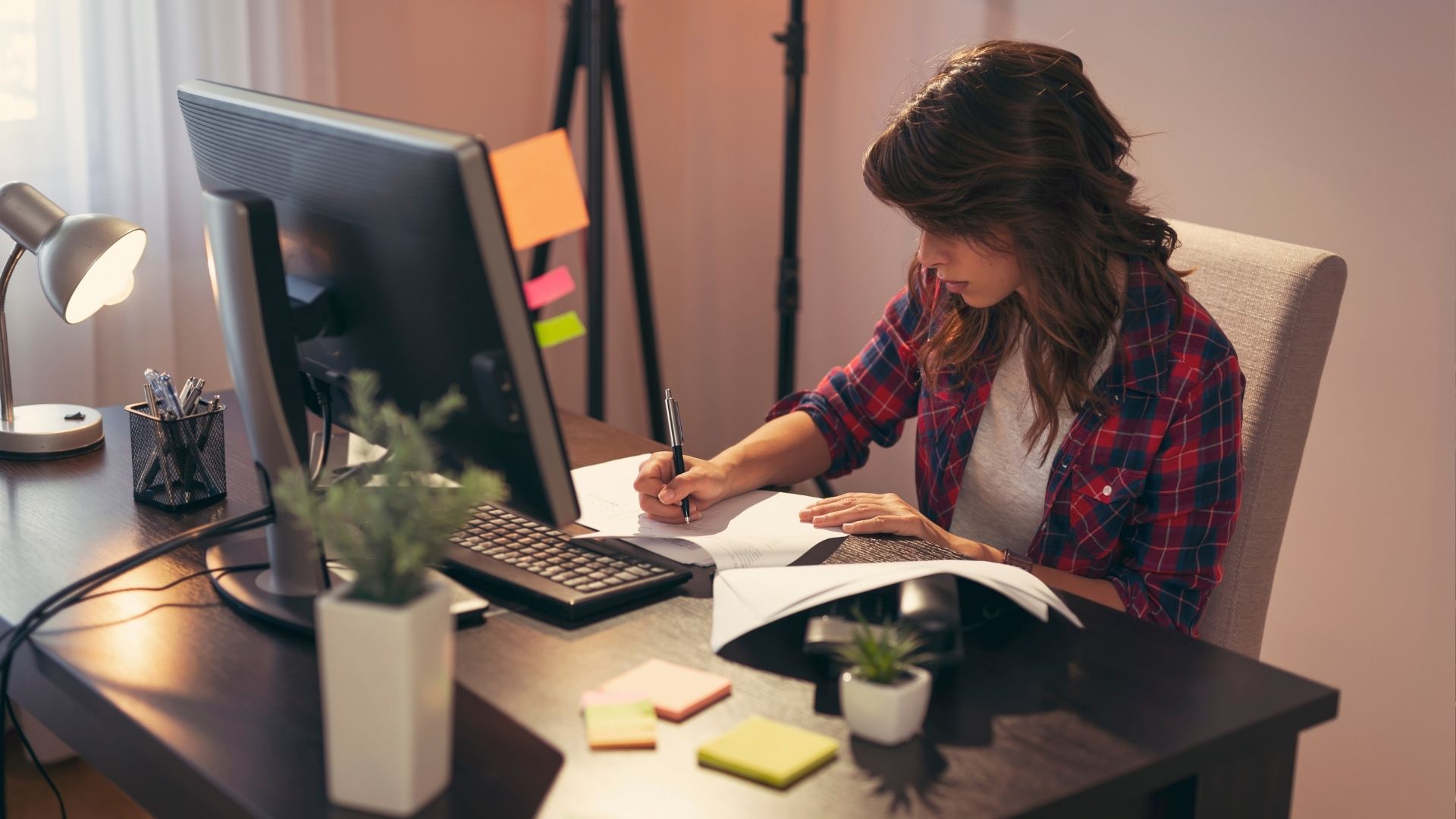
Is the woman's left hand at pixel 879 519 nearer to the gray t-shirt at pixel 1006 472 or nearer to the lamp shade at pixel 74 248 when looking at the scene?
the gray t-shirt at pixel 1006 472

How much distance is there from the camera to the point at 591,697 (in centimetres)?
86

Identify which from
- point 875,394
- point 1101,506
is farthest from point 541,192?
point 1101,506

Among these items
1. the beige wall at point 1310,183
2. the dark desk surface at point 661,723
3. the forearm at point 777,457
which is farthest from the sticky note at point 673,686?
A: the beige wall at point 1310,183

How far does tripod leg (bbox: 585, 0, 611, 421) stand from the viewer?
2396mm

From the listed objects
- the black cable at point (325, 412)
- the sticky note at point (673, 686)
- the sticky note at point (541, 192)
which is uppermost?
the sticky note at point (541, 192)

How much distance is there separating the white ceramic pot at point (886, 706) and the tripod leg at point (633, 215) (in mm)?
1796

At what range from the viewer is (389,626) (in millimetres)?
652

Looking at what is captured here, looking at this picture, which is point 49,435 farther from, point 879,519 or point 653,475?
point 879,519

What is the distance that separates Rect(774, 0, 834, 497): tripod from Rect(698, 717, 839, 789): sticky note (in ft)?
5.09

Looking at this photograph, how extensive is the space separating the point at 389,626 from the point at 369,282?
332 mm

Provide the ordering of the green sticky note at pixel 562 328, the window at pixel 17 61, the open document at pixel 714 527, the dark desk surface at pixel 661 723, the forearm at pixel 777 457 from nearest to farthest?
1. the dark desk surface at pixel 661 723
2. the open document at pixel 714 527
3. the forearm at pixel 777 457
4. the green sticky note at pixel 562 328
5. the window at pixel 17 61

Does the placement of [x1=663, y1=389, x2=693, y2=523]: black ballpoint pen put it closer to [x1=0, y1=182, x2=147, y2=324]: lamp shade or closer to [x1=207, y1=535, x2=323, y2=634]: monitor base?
[x1=207, y1=535, x2=323, y2=634]: monitor base

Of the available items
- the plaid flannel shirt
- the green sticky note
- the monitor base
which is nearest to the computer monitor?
the monitor base

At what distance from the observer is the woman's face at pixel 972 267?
50.9 inches
